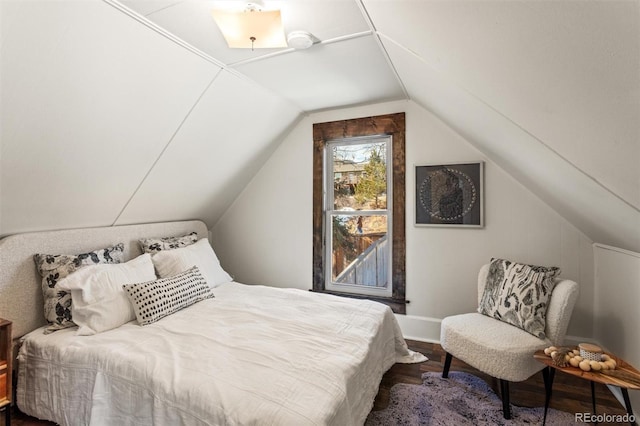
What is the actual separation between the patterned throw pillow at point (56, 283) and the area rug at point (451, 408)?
6.71 feet

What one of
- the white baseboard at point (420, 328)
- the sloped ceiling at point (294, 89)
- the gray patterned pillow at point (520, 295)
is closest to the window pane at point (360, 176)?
the sloped ceiling at point (294, 89)

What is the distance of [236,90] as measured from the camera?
2.52m

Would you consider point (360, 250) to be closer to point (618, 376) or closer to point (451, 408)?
point (451, 408)

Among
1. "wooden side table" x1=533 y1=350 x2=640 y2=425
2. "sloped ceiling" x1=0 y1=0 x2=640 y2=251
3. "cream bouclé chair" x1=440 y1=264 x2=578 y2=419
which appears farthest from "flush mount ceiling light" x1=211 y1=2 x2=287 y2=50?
"wooden side table" x1=533 y1=350 x2=640 y2=425

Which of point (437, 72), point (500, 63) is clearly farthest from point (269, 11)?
point (500, 63)

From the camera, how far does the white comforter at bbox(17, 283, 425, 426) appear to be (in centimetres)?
127

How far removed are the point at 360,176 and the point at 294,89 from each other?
3.79ft

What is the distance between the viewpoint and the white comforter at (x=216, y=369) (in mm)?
1267

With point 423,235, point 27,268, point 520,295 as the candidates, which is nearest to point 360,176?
point 423,235

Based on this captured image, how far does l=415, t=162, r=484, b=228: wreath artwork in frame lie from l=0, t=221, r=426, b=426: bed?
112 centimetres

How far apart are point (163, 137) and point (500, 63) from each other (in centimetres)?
226

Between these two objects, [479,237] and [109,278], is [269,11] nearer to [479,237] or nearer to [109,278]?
[109,278]

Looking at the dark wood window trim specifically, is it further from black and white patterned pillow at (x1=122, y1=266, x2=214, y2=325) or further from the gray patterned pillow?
black and white patterned pillow at (x1=122, y1=266, x2=214, y2=325)

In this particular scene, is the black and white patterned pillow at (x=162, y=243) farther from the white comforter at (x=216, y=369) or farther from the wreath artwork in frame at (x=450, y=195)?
the wreath artwork in frame at (x=450, y=195)
